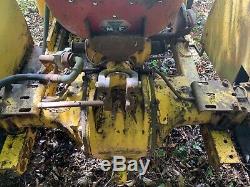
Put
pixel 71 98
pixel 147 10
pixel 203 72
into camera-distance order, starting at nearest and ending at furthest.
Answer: pixel 147 10, pixel 71 98, pixel 203 72

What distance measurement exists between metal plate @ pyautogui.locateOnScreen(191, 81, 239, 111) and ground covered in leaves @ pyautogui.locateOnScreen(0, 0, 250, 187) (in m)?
0.56

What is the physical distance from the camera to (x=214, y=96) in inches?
70.4

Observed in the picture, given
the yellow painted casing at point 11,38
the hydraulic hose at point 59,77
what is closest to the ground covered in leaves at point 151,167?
the yellow painted casing at point 11,38

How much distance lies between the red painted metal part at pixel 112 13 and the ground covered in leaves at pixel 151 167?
94cm

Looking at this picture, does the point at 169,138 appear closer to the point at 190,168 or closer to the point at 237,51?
the point at 190,168

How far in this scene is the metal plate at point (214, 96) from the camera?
1.73 m

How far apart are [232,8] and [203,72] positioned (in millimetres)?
919

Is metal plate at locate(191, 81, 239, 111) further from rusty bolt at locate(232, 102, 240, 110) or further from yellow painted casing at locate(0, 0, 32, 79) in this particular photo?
yellow painted casing at locate(0, 0, 32, 79)

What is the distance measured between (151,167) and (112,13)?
1132mm

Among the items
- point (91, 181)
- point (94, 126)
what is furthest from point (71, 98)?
point (91, 181)

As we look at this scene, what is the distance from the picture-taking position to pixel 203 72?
2990mm

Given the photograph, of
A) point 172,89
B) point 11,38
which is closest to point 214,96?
point 172,89

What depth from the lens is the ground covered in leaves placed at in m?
2.10

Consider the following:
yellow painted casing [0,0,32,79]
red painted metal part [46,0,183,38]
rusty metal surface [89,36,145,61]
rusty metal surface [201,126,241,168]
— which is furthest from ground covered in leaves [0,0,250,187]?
red painted metal part [46,0,183,38]
